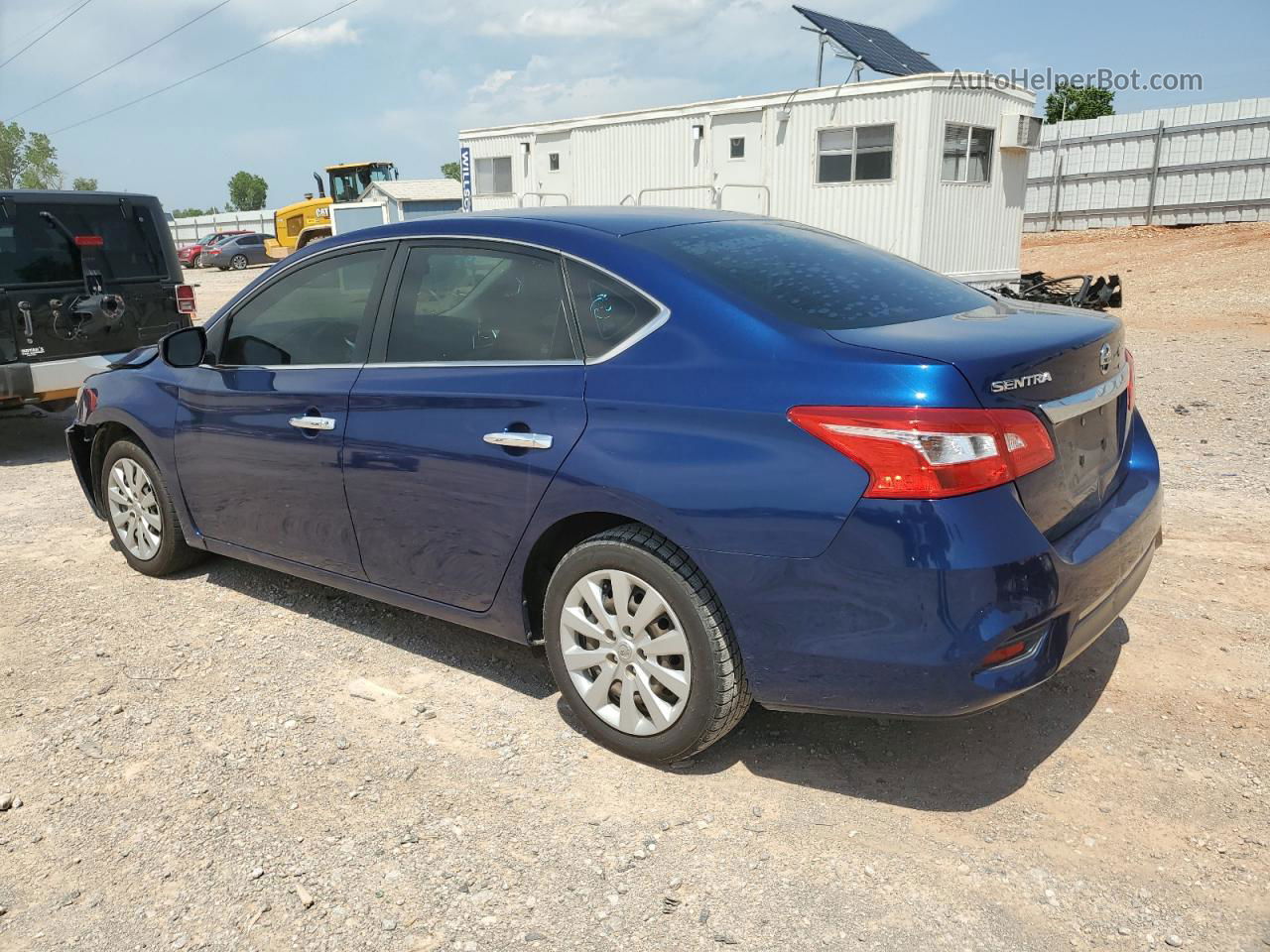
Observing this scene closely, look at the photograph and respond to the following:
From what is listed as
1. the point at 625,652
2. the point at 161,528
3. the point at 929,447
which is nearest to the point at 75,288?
the point at 161,528

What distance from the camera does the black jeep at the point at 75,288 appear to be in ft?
24.0

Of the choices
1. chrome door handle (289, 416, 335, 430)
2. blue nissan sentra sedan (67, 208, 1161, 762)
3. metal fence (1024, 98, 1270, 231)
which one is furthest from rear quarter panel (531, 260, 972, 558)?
metal fence (1024, 98, 1270, 231)

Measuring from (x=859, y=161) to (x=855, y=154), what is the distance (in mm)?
115

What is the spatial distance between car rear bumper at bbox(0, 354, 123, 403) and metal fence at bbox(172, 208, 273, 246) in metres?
55.6

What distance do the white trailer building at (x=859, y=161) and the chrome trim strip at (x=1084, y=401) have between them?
11.7 m

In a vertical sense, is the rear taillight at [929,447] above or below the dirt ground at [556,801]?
above

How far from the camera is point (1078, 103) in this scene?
43.0 meters

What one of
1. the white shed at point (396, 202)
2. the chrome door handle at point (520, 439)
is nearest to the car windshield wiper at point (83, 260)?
the chrome door handle at point (520, 439)

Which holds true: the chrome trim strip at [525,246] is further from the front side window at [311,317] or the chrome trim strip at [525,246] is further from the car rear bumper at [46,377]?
the car rear bumper at [46,377]

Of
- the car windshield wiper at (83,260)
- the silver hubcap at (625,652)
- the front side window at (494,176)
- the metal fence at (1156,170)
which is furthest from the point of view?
the metal fence at (1156,170)

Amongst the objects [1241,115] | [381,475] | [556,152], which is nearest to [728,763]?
[381,475]

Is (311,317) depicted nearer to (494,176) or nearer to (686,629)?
(686,629)

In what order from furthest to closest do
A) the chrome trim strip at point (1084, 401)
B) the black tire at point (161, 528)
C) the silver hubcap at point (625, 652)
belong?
the black tire at point (161, 528), the silver hubcap at point (625, 652), the chrome trim strip at point (1084, 401)

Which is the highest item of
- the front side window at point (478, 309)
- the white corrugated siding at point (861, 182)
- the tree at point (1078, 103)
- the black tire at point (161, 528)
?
the tree at point (1078, 103)
